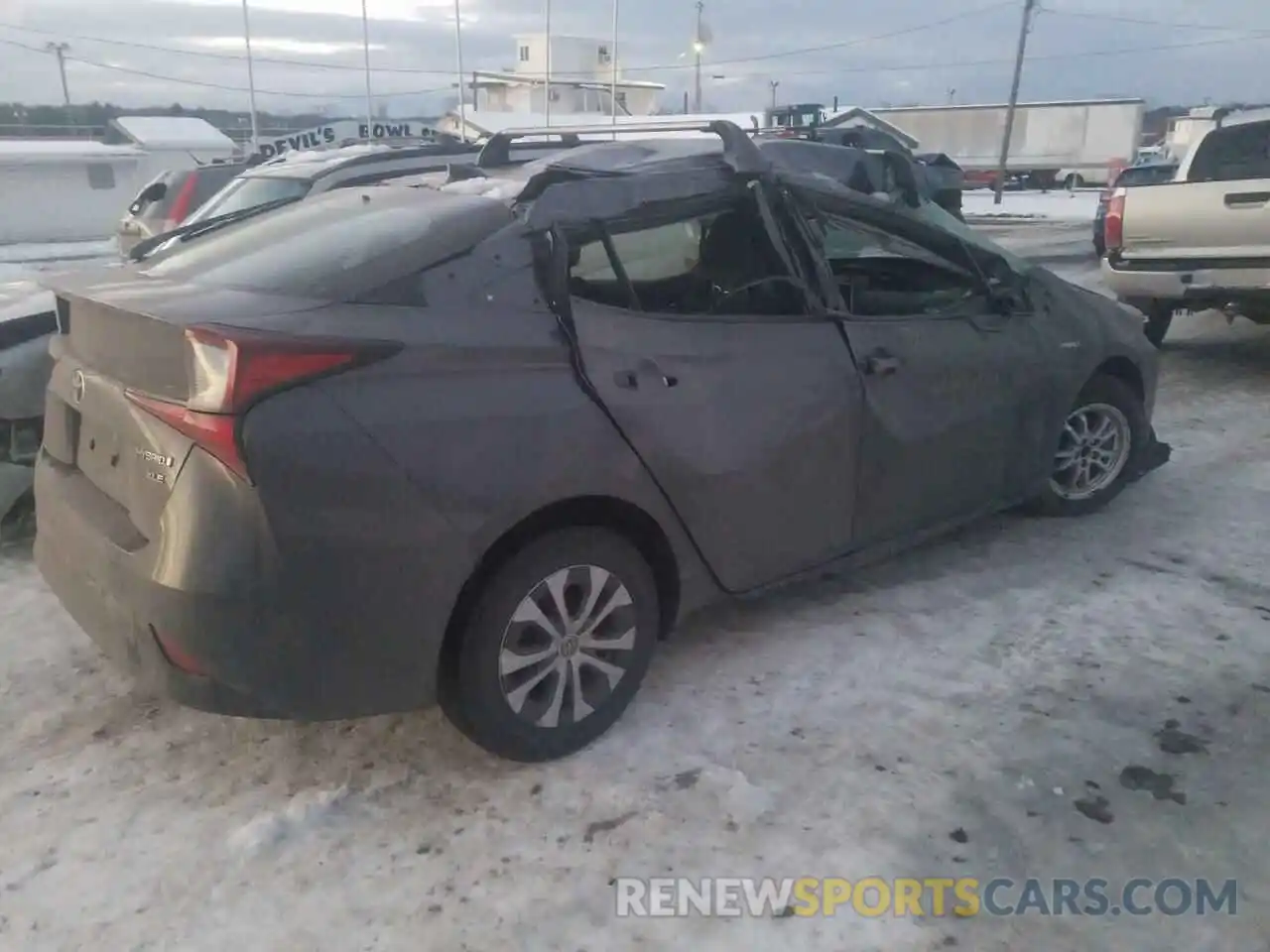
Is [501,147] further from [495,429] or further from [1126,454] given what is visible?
[1126,454]

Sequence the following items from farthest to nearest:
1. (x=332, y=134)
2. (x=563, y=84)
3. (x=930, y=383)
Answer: (x=563, y=84), (x=332, y=134), (x=930, y=383)

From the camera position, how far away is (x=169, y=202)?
37.9 feet

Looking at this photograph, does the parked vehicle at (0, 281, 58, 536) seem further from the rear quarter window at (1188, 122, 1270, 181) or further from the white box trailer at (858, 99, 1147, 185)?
the white box trailer at (858, 99, 1147, 185)

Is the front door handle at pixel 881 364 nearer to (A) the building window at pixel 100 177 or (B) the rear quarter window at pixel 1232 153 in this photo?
(B) the rear quarter window at pixel 1232 153

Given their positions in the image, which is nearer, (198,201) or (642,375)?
(642,375)

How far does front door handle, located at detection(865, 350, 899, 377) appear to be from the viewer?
3664 millimetres

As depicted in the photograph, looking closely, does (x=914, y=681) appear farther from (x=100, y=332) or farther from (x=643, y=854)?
(x=100, y=332)

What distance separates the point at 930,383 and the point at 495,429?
6.10 ft

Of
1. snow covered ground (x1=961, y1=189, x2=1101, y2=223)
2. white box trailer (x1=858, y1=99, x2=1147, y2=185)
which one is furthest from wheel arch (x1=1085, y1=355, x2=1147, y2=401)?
white box trailer (x1=858, y1=99, x2=1147, y2=185)

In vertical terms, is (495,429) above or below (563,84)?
below

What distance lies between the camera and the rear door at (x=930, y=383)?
12.3 ft

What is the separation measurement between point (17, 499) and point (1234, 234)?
25.1ft

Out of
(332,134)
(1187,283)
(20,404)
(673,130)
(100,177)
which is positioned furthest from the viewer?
(100,177)

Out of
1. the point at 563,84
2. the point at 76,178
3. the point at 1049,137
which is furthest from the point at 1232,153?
the point at 1049,137
